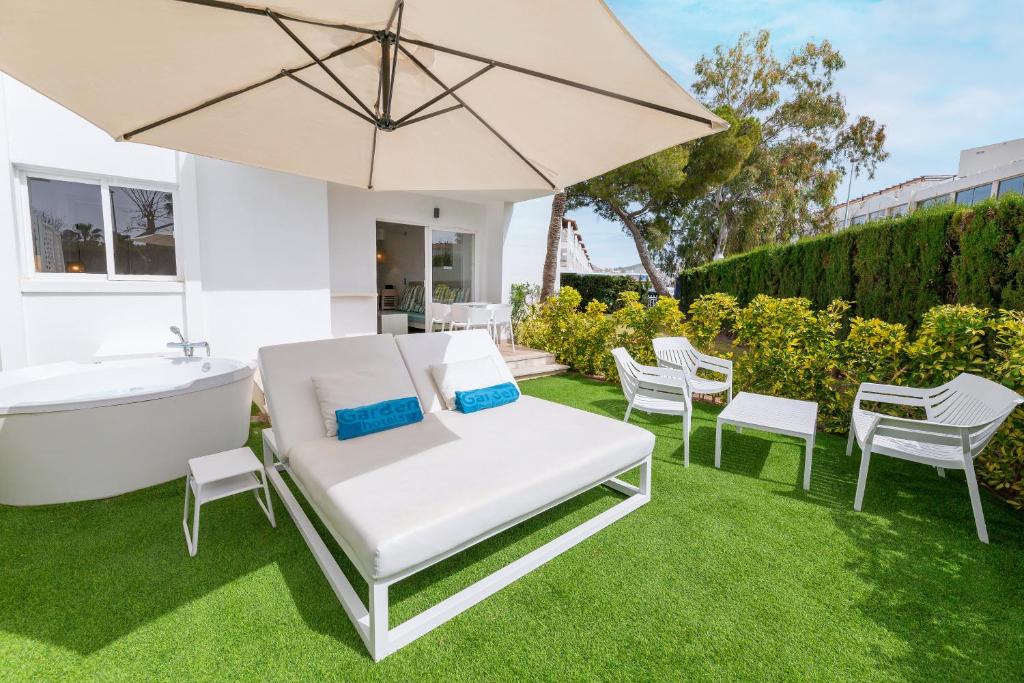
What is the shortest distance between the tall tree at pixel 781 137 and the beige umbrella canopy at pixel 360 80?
58.8ft

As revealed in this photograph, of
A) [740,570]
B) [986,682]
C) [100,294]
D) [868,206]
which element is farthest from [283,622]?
[868,206]

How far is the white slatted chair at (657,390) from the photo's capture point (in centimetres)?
400

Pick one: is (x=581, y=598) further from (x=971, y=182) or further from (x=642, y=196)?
(x=971, y=182)

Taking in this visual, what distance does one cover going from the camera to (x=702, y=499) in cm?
328

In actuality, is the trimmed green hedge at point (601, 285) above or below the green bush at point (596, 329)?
above

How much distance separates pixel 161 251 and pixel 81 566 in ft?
13.3

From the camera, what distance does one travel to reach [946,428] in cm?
281

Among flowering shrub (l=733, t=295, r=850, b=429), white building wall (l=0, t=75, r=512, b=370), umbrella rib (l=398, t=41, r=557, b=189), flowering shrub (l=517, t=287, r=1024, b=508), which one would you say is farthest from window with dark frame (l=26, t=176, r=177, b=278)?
flowering shrub (l=733, t=295, r=850, b=429)

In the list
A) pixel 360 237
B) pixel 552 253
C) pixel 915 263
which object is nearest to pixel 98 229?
pixel 360 237

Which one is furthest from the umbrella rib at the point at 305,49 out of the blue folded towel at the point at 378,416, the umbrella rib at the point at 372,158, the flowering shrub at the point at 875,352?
the flowering shrub at the point at 875,352

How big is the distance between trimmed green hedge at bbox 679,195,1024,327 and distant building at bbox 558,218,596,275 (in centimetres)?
967

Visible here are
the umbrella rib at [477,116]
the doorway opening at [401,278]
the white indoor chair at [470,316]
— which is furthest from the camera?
the doorway opening at [401,278]

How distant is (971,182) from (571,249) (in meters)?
13.9

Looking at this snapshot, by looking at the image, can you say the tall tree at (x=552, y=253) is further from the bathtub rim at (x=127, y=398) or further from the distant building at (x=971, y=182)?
the distant building at (x=971, y=182)
